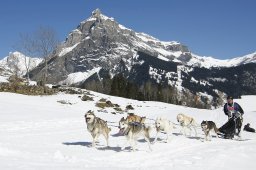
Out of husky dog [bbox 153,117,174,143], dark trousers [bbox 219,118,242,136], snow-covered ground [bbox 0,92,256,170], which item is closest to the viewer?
snow-covered ground [bbox 0,92,256,170]

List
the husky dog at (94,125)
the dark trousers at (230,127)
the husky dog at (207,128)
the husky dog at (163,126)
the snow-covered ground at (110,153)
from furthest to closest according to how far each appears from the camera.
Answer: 1. the dark trousers at (230,127)
2. the husky dog at (207,128)
3. the husky dog at (163,126)
4. the husky dog at (94,125)
5. the snow-covered ground at (110,153)

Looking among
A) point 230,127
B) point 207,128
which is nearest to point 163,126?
point 207,128

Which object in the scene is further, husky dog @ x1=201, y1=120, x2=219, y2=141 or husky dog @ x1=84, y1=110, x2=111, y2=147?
husky dog @ x1=201, y1=120, x2=219, y2=141

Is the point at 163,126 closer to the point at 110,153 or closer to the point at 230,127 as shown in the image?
the point at 110,153

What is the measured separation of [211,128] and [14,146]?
991cm

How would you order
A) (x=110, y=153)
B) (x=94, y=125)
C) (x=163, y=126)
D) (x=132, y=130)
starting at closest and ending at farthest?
(x=110, y=153) → (x=132, y=130) → (x=94, y=125) → (x=163, y=126)

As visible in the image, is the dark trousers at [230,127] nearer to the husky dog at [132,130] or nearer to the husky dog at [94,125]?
the husky dog at [132,130]

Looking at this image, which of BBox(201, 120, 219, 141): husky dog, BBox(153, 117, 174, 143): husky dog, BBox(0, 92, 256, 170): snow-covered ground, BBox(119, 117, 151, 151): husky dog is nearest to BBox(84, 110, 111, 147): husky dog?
BBox(0, 92, 256, 170): snow-covered ground

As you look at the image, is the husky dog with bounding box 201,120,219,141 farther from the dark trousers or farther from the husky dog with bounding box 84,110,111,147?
the husky dog with bounding box 84,110,111,147

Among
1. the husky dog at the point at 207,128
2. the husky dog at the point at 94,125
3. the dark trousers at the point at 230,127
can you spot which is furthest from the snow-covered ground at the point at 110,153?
the dark trousers at the point at 230,127

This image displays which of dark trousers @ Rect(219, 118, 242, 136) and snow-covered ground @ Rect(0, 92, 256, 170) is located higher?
dark trousers @ Rect(219, 118, 242, 136)

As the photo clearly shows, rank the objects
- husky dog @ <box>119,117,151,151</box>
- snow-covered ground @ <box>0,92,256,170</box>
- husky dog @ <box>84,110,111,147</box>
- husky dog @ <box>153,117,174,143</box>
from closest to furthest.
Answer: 1. snow-covered ground @ <box>0,92,256,170</box>
2. husky dog @ <box>119,117,151,151</box>
3. husky dog @ <box>84,110,111,147</box>
4. husky dog @ <box>153,117,174,143</box>

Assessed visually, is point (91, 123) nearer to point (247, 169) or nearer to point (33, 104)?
point (247, 169)

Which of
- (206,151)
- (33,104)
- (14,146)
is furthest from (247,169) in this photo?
(33,104)
